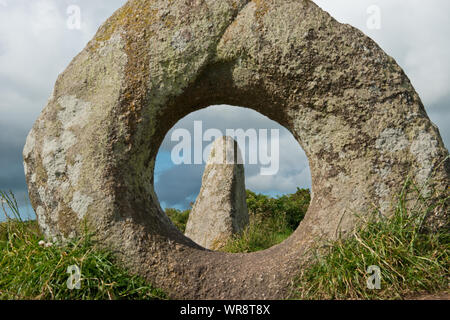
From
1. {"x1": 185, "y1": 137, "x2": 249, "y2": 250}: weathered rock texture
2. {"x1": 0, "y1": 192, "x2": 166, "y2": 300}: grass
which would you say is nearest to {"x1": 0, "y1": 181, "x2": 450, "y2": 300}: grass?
{"x1": 0, "y1": 192, "x2": 166, "y2": 300}: grass

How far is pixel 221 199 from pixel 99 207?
15.1 ft

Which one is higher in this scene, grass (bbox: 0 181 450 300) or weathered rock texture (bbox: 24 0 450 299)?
weathered rock texture (bbox: 24 0 450 299)

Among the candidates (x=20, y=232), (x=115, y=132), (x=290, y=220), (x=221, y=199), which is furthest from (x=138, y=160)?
(x=290, y=220)

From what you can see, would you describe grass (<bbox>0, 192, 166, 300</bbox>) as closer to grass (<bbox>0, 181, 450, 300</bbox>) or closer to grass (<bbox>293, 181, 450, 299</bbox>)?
Answer: grass (<bbox>0, 181, 450, 300</bbox>)

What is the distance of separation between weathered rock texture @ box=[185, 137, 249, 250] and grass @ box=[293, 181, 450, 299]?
429cm

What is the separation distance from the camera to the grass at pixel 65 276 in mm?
3223

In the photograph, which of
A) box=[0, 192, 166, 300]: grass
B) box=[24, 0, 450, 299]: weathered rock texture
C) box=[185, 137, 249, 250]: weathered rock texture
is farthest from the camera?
box=[185, 137, 249, 250]: weathered rock texture

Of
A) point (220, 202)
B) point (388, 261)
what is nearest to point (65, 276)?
point (388, 261)

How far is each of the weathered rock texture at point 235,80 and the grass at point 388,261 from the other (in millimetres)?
131

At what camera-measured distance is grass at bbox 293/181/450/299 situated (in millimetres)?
3311

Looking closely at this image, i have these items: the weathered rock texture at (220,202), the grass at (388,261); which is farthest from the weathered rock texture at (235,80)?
the weathered rock texture at (220,202)

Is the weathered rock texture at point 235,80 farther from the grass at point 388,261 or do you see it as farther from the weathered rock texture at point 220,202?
the weathered rock texture at point 220,202

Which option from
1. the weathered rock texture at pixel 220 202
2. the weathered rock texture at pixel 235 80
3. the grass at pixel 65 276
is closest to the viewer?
the grass at pixel 65 276

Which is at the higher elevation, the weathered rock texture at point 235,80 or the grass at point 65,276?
the weathered rock texture at point 235,80
